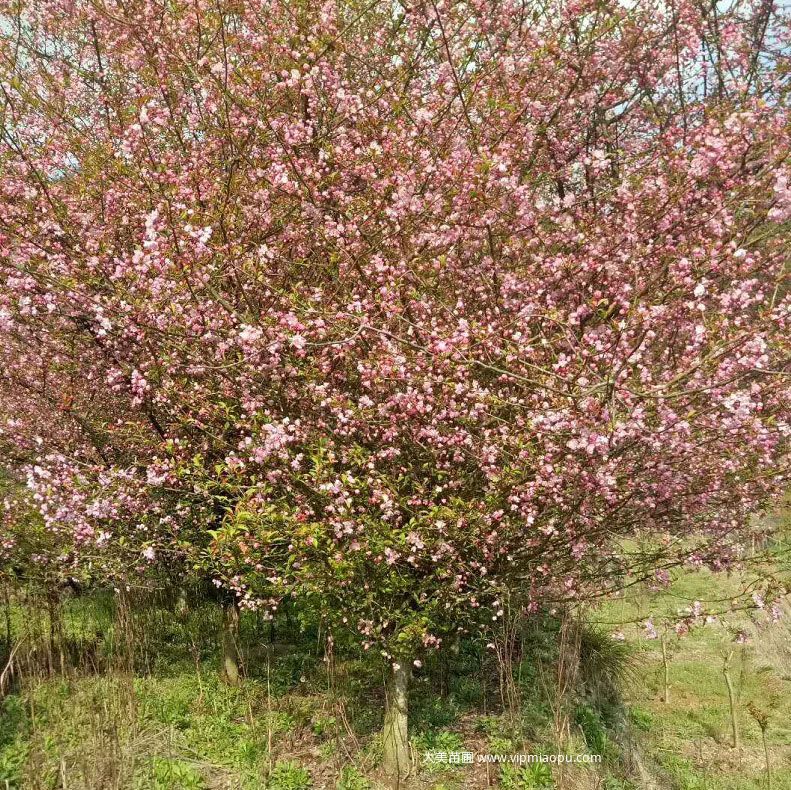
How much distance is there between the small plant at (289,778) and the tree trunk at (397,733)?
70 cm

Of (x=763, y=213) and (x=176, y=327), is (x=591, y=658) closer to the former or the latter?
(x=763, y=213)

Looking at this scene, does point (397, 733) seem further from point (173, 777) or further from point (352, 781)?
point (173, 777)

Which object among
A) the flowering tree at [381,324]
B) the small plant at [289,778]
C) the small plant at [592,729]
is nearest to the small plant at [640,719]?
the small plant at [592,729]

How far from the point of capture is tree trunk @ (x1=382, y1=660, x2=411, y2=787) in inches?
229

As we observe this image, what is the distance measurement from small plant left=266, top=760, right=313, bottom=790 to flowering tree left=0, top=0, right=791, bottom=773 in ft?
2.57

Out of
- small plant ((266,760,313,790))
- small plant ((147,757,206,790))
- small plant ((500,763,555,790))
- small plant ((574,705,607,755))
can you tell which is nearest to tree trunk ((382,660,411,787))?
small plant ((266,760,313,790))

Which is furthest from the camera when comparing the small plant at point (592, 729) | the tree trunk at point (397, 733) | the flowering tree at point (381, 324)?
the small plant at point (592, 729)

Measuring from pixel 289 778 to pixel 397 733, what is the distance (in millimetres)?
975

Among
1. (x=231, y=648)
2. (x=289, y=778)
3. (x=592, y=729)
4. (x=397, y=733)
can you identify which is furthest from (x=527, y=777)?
(x=231, y=648)

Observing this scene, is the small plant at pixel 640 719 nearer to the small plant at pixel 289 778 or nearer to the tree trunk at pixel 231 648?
the small plant at pixel 289 778

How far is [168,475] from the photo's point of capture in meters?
5.56

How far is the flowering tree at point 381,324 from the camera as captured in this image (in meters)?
4.90

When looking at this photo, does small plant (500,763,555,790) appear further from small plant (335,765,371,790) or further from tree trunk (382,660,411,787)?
small plant (335,765,371,790)

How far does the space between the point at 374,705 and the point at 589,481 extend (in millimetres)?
3594
